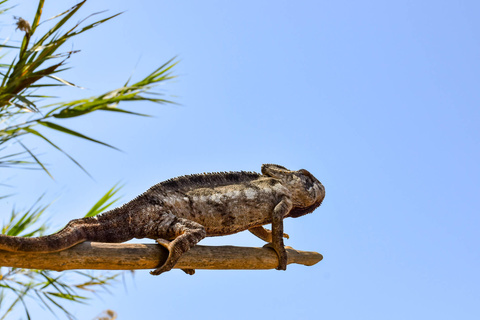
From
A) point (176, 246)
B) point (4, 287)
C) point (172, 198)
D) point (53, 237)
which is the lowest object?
point (4, 287)

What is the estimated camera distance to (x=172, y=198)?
14.3 ft

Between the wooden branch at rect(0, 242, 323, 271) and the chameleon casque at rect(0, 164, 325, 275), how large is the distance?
6cm

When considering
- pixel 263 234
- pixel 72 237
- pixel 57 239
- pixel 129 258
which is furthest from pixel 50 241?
A: pixel 263 234

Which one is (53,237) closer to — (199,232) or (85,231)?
(85,231)

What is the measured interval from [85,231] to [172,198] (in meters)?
0.73

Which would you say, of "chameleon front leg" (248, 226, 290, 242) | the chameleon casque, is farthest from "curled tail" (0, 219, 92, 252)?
"chameleon front leg" (248, 226, 290, 242)

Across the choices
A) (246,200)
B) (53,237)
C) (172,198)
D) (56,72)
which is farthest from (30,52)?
(246,200)

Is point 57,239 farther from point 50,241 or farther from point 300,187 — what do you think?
point 300,187

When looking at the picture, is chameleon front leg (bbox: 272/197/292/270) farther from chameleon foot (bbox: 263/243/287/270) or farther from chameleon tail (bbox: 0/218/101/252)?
chameleon tail (bbox: 0/218/101/252)

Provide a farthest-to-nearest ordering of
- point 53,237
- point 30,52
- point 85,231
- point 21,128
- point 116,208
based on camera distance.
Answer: point 116,208 → point 85,231 → point 53,237 → point 30,52 → point 21,128

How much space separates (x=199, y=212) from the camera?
4387mm

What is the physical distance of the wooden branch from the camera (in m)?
3.57

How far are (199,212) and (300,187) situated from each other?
3.39ft

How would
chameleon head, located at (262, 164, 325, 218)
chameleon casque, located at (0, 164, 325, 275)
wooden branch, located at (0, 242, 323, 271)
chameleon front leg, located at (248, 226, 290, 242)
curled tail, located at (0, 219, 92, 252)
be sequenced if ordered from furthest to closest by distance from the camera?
chameleon front leg, located at (248, 226, 290, 242) → chameleon head, located at (262, 164, 325, 218) → chameleon casque, located at (0, 164, 325, 275) → wooden branch, located at (0, 242, 323, 271) → curled tail, located at (0, 219, 92, 252)
